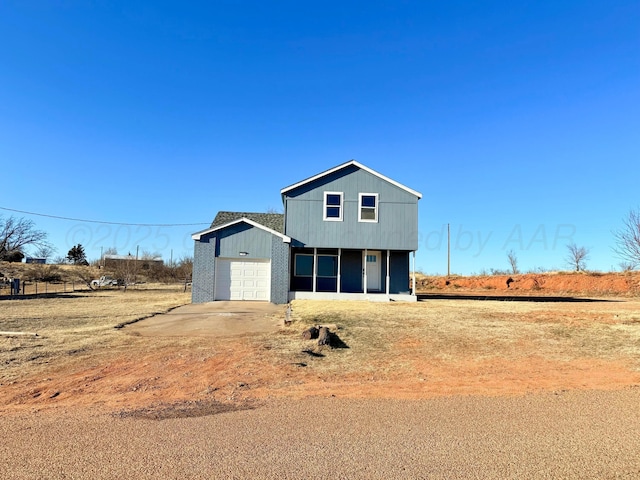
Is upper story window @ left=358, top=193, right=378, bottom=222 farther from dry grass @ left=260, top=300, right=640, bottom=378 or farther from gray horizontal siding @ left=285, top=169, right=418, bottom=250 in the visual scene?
dry grass @ left=260, top=300, right=640, bottom=378

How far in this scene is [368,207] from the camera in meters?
20.6

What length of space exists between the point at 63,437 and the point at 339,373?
4014 mm

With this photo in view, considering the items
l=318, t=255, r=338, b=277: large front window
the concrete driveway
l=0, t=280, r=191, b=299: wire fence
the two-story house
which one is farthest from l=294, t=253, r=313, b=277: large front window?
l=0, t=280, r=191, b=299: wire fence

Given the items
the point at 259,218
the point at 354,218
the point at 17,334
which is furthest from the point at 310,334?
the point at 259,218

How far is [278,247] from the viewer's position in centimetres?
1958

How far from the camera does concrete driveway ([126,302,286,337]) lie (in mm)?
10531

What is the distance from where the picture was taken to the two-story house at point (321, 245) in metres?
19.4

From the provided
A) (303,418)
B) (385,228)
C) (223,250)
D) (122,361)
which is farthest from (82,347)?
(385,228)

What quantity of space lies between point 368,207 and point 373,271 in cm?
371

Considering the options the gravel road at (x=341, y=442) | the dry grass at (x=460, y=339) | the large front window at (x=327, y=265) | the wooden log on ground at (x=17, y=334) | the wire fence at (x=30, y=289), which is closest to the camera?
the gravel road at (x=341, y=442)

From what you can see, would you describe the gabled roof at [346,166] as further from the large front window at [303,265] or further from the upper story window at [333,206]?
the large front window at [303,265]

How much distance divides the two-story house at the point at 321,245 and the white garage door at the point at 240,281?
0.05 metres

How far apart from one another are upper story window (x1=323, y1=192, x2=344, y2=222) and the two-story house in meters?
0.05

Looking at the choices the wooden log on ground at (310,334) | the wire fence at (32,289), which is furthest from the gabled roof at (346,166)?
the wire fence at (32,289)
